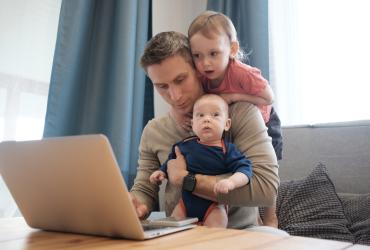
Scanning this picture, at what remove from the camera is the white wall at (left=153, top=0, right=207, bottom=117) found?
280 centimetres

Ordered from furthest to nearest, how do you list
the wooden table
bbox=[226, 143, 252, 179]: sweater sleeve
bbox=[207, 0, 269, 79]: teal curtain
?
bbox=[207, 0, 269, 79]: teal curtain < bbox=[226, 143, 252, 179]: sweater sleeve < the wooden table

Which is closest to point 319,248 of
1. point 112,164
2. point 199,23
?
point 112,164

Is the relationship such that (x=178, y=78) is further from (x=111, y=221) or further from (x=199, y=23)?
(x=111, y=221)

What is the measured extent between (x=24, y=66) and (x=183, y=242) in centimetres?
170

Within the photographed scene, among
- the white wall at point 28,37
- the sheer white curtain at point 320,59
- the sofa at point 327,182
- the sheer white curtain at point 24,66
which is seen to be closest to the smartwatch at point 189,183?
the sofa at point 327,182

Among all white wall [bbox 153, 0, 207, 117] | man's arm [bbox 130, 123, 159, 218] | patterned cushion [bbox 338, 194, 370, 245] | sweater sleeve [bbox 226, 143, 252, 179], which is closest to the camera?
sweater sleeve [bbox 226, 143, 252, 179]

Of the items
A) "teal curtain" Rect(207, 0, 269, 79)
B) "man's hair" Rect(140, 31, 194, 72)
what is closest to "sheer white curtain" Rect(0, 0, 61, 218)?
"man's hair" Rect(140, 31, 194, 72)

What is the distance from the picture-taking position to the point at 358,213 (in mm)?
1784

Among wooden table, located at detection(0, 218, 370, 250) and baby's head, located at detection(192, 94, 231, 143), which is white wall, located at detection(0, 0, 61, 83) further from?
wooden table, located at detection(0, 218, 370, 250)

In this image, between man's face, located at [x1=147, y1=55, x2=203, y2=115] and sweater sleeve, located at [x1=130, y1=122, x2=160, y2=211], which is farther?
sweater sleeve, located at [x1=130, y1=122, x2=160, y2=211]

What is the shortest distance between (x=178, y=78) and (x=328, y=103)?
146cm

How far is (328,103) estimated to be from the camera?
239cm

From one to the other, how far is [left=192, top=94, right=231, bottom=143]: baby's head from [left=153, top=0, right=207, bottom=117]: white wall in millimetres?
1559

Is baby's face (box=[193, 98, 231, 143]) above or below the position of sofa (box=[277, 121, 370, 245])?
above
